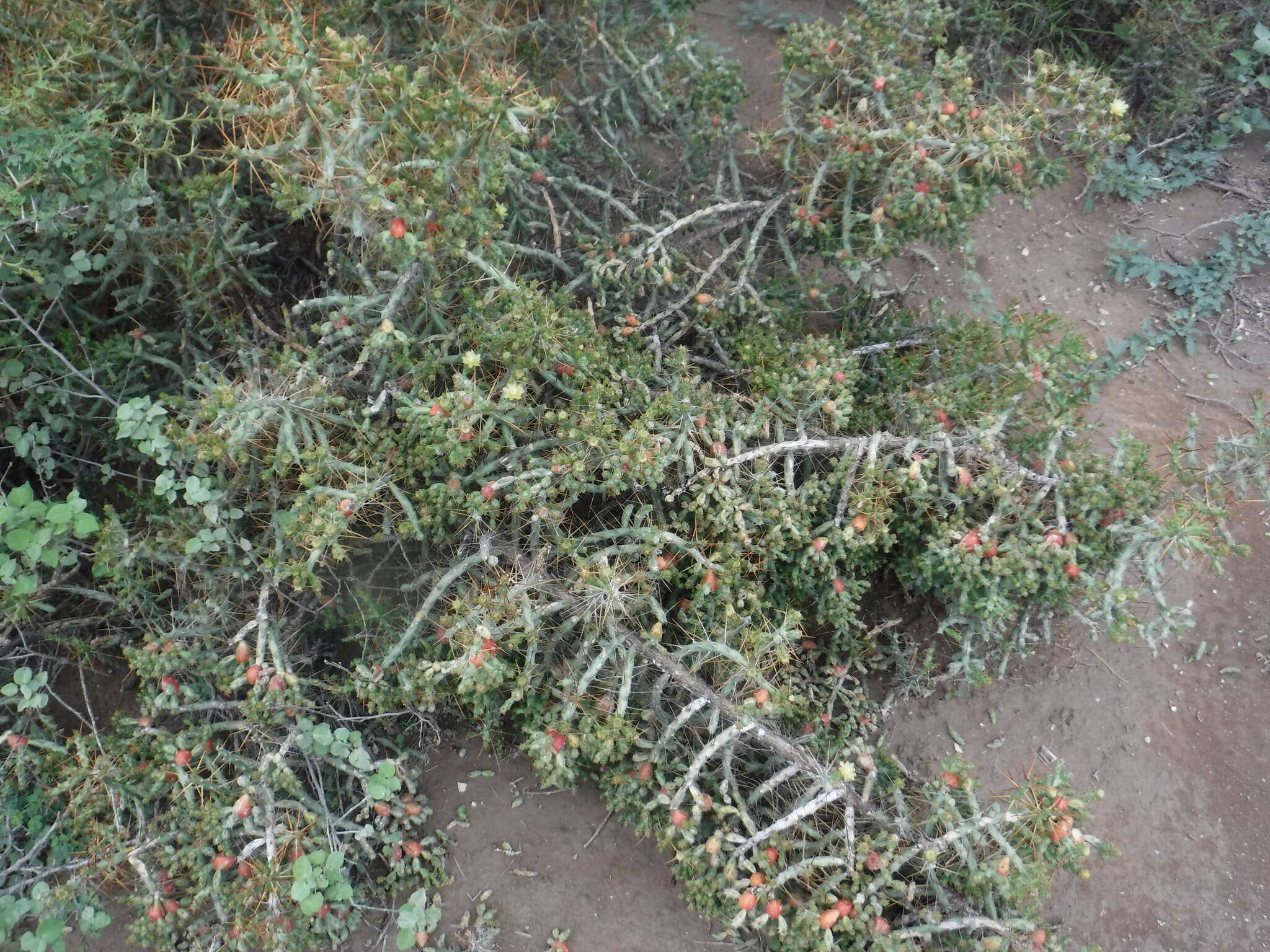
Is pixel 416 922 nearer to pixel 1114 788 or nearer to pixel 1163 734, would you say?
pixel 1114 788

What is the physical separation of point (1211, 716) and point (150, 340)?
13.4 feet

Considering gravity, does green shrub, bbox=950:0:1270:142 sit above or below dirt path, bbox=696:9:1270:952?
above

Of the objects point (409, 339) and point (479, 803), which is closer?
point (409, 339)

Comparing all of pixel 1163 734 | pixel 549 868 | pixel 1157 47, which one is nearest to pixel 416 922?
pixel 549 868

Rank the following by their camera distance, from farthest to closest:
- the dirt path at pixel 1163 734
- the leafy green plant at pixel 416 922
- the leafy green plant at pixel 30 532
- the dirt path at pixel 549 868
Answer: the dirt path at pixel 1163 734 → the dirt path at pixel 549 868 → the leafy green plant at pixel 416 922 → the leafy green plant at pixel 30 532

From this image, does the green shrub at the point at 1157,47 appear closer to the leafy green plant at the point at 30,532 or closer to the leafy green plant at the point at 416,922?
the leafy green plant at the point at 30,532

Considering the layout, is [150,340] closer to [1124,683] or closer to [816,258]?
[816,258]

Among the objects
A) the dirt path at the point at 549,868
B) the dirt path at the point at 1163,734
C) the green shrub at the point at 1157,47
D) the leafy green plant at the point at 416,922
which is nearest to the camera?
the leafy green plant at the point at 416,922

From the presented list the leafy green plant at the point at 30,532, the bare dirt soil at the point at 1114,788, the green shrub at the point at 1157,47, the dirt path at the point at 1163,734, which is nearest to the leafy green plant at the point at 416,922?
the bare dirt soil at the point at 1114,788

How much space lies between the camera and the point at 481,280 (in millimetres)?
2736

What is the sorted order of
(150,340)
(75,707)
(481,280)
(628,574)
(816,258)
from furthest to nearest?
(816,258), (75,707), (150,340), (481,280), (628,574)

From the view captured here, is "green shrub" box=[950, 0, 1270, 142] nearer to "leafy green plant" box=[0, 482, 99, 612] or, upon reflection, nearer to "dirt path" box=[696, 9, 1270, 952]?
"dirt path" box=[696, 9, 1270, 952]

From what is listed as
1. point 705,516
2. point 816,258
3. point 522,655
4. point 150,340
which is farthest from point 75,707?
point 816,258

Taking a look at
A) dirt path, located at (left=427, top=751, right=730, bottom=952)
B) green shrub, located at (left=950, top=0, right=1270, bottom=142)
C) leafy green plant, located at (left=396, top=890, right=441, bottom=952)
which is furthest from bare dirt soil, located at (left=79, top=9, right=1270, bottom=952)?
green shrub, located at (left=950, top=0, right=1270, bottom=142)
